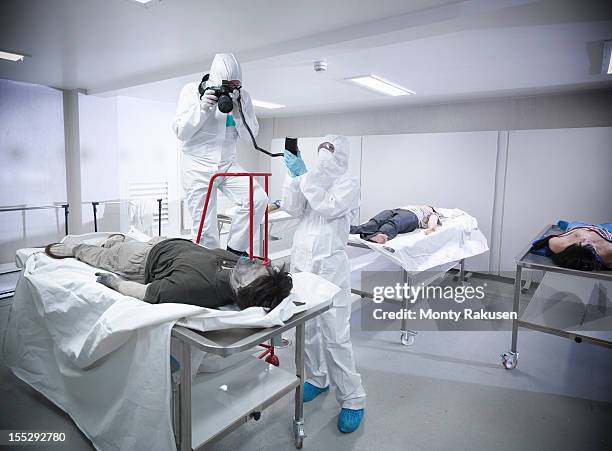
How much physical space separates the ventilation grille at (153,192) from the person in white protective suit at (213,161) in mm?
2918

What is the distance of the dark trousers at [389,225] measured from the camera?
3.69 metres

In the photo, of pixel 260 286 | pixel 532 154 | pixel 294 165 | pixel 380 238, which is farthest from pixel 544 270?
pixel 532 154

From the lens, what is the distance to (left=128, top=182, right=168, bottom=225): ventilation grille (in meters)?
5.40

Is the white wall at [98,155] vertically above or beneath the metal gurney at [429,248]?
above

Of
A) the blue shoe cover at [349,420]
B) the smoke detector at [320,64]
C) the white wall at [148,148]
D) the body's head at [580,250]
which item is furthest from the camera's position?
the white wall at [148,148]

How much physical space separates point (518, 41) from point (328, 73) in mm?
1552

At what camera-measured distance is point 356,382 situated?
2.16 m

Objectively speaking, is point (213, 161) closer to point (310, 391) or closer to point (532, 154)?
point (310, 391)

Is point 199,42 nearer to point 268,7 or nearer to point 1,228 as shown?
point 268,7

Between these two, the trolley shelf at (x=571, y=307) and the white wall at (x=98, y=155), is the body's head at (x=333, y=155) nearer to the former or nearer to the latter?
the trolley shelf at (x=571, y=307)

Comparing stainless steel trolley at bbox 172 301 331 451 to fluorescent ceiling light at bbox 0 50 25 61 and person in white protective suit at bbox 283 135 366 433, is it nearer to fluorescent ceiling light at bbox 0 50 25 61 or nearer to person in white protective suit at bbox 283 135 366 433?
person in white protective suit at bbox 283 135 366 433

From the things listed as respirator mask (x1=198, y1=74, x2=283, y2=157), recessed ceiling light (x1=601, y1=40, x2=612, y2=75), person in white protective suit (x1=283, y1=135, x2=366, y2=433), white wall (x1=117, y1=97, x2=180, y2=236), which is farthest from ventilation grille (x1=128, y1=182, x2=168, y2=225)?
recessed ceiling light (x1=601, y1=40, x2=612, y2=75)

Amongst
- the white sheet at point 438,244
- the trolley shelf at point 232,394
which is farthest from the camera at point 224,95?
the white sheet at point 438,244

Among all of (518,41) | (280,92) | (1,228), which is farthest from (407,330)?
(1,228)
